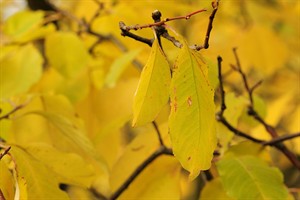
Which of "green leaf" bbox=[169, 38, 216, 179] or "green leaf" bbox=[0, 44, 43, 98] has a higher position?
"green leaf" bbox=[169, 38, 216, 179]

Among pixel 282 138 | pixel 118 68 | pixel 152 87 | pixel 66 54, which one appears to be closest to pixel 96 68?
pixel 66 54

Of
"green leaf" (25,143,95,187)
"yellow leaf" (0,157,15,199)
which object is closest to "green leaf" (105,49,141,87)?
"green leaf" (25,143,95,187)

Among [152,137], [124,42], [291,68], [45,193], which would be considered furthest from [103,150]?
[291,68]

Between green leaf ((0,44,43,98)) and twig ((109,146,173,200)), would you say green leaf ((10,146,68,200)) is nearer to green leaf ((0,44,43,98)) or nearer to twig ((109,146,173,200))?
twig ((109,146,173,200))

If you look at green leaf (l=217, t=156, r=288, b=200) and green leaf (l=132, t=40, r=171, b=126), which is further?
green leaf (l=217, t=156, r=288, b=200)

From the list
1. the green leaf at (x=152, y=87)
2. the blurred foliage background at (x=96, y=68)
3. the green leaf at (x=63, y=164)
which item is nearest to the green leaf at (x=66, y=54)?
the blurred foliage background at (x=96, y=68)

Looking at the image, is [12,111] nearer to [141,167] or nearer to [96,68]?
[141,167]

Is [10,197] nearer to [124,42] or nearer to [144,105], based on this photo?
[144,105]

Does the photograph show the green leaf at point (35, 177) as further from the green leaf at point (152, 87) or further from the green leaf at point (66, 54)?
the green leaf at point (66, 54)
